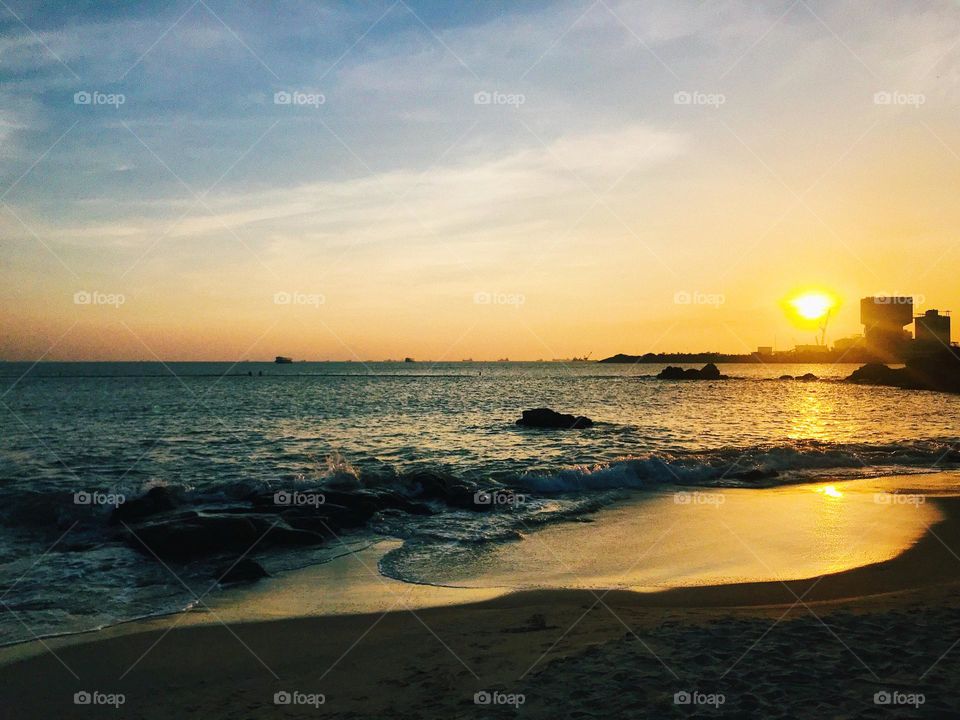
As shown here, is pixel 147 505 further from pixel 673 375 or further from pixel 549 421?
pixel 673 375

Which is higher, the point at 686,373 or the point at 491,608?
the point at 686,373

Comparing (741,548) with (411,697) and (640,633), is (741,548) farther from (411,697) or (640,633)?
(411,697)

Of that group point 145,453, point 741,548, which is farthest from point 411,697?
point 145,453

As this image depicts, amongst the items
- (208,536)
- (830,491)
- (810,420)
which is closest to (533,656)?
(208,536)

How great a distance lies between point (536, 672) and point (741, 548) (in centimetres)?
676

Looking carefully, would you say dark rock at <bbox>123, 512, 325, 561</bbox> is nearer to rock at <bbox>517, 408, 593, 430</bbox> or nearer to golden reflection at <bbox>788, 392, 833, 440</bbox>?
rock at <bbox>517, 408, 593, 430</bbox>

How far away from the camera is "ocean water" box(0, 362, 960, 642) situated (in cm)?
1080

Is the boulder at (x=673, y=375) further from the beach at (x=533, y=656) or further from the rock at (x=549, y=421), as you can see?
the beach at (x=533, y=656)

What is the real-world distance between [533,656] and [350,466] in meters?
15.1

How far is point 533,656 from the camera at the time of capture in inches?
265

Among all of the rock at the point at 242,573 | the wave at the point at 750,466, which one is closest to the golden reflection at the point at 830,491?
the wave at the point at 750,466

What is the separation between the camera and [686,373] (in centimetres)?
12169

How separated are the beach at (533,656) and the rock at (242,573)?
0.87 metres

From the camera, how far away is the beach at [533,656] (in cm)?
557
